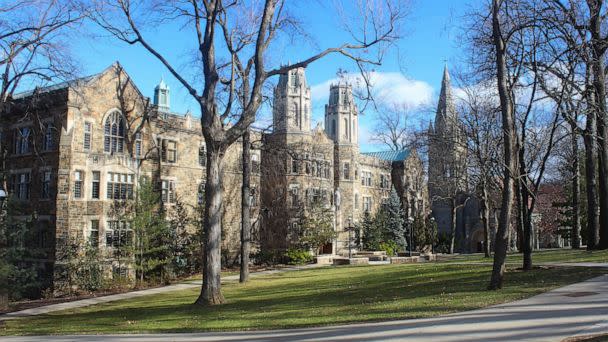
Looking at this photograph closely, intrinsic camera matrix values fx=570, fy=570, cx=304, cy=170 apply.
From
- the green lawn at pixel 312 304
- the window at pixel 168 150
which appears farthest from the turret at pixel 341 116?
the green lawn at pixel 312 304

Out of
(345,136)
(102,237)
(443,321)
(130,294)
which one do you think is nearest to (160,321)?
(443,321)

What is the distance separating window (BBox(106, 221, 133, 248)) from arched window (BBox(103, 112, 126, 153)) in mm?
3973

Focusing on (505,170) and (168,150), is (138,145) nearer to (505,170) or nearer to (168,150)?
(168,150)

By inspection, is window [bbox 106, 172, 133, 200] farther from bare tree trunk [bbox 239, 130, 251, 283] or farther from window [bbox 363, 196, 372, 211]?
window [bbox 363, 196, 372, 211]

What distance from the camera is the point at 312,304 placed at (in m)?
14.9

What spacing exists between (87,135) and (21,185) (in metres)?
4.82

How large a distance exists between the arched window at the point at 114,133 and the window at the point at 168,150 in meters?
2.91

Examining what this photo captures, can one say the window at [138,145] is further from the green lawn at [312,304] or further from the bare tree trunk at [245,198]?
the green lawn at [312,304]

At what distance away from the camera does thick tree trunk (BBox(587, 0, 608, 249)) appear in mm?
18359

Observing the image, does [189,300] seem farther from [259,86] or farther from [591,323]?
[591,323]

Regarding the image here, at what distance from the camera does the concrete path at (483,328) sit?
9.00 m

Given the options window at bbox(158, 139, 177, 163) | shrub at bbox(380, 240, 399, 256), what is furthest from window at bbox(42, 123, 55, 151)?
shrub at bbox(380, 240, 399, 256)

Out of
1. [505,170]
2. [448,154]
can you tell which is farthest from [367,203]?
[505,170]

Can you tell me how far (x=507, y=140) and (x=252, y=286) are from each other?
11.9 metres
